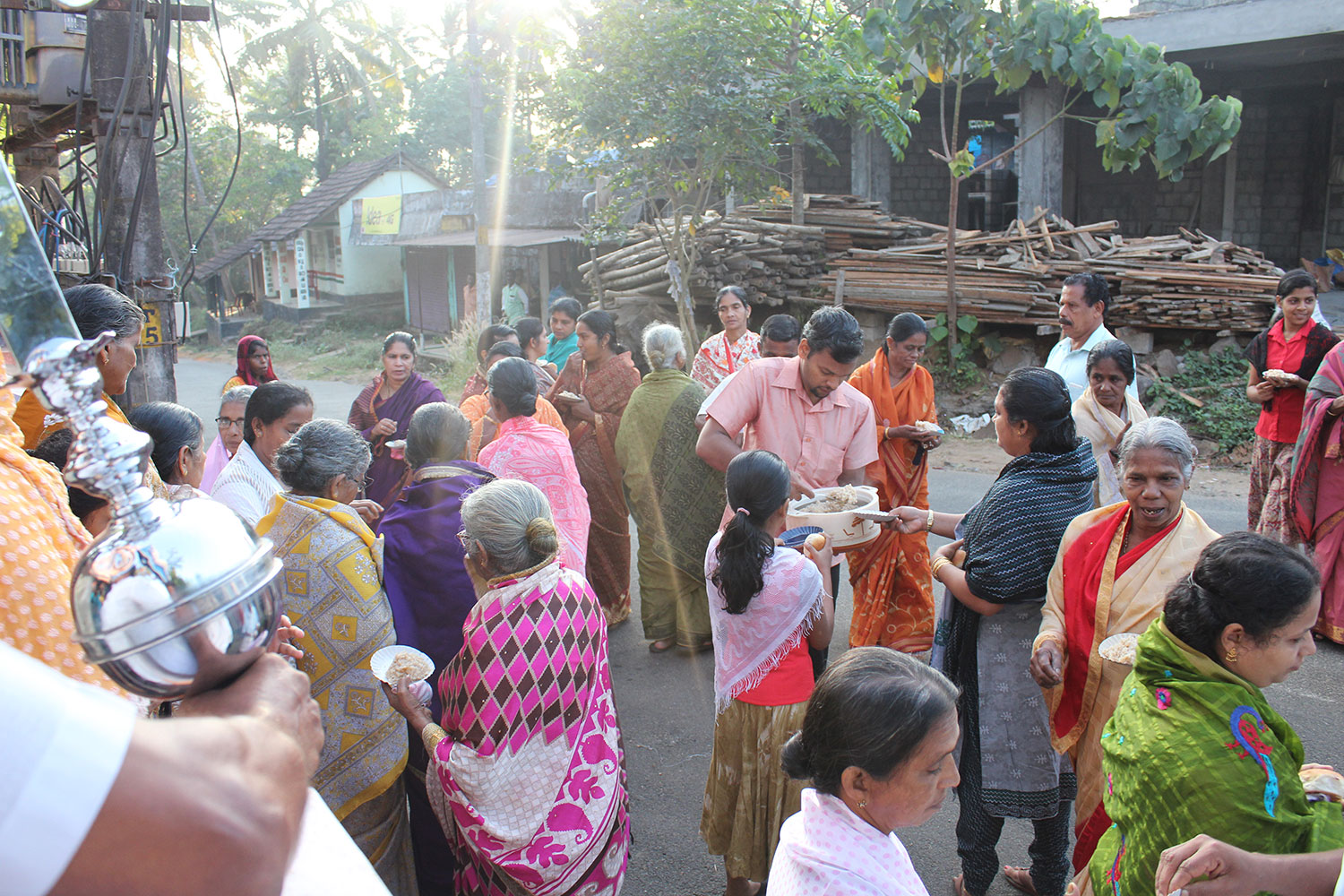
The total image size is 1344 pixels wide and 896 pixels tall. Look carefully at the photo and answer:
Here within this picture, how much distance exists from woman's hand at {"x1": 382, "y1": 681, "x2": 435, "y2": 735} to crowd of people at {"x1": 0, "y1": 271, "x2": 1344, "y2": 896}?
1 centimetres

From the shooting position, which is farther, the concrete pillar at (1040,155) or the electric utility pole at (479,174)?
the electric utility pole at (479,174)

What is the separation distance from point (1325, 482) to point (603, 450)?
430cm

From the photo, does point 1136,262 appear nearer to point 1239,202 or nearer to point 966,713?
point 1239,202

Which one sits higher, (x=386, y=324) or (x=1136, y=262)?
(x=1136, y=262)

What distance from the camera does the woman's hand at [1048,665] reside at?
2734mm


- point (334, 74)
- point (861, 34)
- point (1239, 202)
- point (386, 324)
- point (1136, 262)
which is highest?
point (334, 74)

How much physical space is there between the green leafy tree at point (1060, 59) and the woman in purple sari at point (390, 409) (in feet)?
23.1

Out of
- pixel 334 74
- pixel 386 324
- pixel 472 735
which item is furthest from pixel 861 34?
pixel 334 74

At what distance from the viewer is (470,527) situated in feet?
8.29

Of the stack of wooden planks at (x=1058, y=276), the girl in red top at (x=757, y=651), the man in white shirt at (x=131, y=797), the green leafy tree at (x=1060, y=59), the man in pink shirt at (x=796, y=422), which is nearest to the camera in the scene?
the man in white shirt at (x=131, y=797)

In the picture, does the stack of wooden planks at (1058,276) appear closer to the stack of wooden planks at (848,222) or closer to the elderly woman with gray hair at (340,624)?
the stack of wooden planks at (848,222)

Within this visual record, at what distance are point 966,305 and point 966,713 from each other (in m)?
9.09

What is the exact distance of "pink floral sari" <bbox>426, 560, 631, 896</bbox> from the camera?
244cm

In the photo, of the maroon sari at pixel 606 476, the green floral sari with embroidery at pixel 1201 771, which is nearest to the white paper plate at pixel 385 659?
the green floral sari with embroidery at pixel 1201 771
